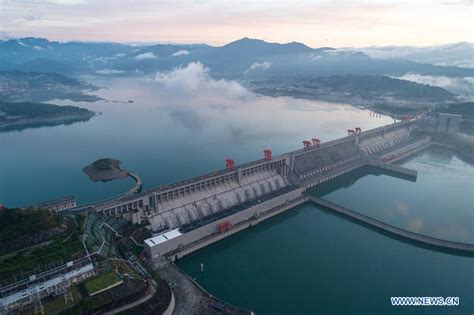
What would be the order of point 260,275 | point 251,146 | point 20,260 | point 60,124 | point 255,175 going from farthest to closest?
point 60,124 < point 251,146 < point 255,175 < point 260,275 < point 20,260

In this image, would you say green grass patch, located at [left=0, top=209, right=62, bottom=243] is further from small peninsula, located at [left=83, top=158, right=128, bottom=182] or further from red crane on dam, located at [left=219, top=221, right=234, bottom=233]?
small peninsula, located at [left=83, top=158, right=128, bottom=182]

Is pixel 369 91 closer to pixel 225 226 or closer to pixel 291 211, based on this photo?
pixel 291 211

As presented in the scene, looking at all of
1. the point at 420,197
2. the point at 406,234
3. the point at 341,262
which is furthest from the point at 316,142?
the point at 341,262

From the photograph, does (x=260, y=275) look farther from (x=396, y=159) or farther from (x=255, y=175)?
(x=396, y=159)

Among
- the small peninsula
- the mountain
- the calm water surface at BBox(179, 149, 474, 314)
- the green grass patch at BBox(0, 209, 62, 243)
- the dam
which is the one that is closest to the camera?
the green grass patch at BBox(0, 209, 62, 243)

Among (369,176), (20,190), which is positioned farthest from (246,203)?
(20,190)

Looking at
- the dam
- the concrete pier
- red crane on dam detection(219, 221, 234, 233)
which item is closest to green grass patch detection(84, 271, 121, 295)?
the dam
